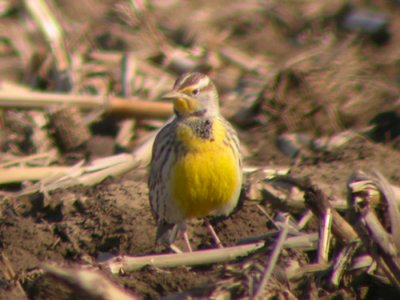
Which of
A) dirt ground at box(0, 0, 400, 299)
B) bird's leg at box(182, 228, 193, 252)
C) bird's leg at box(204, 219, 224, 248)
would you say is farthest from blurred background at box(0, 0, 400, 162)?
bird's leg at box(182, 228, 193, 252)

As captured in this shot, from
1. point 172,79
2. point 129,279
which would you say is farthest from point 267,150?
point 129,279

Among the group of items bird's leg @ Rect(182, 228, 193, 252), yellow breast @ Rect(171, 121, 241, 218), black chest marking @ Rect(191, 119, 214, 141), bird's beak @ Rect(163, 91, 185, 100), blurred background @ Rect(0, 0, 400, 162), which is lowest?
bird's leg @ Rect(182, 228, 193, 252)

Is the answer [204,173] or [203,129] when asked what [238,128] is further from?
[204,173]

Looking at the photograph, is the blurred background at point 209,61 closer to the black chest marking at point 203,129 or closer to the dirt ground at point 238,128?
the dirt ground at point 238,128

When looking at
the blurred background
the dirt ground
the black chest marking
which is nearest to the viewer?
the dirt ground

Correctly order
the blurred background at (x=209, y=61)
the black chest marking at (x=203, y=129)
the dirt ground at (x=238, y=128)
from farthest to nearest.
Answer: the blurred background at (x=209, y=61) → the black chest marking at (x=203, y=129) → the dirt ground at (x=238, y=128)

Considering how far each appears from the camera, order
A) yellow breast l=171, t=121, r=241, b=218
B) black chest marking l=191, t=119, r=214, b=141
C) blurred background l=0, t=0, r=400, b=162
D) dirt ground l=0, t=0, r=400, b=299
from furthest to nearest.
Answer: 1. blurred background l=0, t=0, r=400, b=162
2. black chest marking l=191, t=119, r=214, b=141
3. yellow breast l=171, t=121, r=241, b=218
4. dirt ground l=0, t=0, r=400, b=299

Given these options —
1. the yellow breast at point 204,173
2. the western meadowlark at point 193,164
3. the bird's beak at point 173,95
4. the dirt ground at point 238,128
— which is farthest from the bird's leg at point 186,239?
the bird's beak at point 173,95

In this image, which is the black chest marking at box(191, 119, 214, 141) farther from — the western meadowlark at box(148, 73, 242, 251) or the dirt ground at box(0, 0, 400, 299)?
the dirt ground at box(0, 0, 400, 299)

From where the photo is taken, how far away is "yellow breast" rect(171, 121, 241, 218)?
6898 millimetres

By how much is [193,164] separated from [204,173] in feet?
0.33

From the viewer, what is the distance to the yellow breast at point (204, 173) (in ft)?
22.6

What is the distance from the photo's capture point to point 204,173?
6.89 meters

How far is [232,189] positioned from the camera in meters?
7.00
